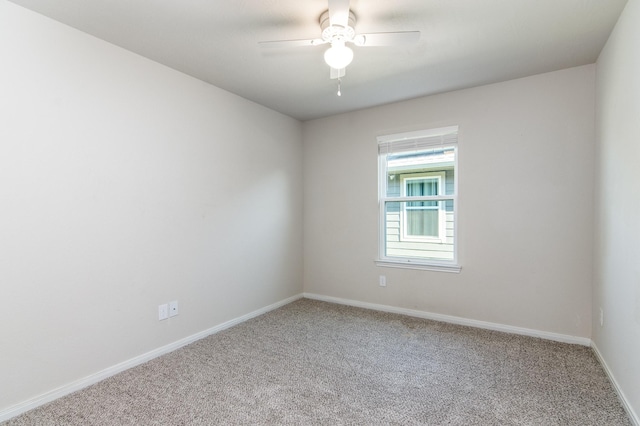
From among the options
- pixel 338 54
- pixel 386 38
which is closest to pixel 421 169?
pixel 386 38

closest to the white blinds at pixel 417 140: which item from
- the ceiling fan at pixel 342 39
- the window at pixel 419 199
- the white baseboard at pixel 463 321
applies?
the window at pixel 419 199

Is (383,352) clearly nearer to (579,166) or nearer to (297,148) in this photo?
(579,166)

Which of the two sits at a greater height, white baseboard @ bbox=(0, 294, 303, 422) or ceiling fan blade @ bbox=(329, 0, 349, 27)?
ceiling fan blade @ bbox=(329, 0, 349, 27)

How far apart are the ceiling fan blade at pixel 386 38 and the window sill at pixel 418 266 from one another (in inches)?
89.4

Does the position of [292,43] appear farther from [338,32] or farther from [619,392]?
[619,392]

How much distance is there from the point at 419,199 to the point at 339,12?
2.30 m

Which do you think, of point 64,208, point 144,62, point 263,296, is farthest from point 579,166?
point 64,208

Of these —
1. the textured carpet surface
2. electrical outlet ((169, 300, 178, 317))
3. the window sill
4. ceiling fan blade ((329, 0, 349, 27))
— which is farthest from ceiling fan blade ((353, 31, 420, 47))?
electrical outlet ((169, 300, 178, 317))

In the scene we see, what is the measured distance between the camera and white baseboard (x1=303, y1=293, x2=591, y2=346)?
2.82m

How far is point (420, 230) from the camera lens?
362cm

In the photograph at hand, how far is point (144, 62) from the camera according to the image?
8.37ft

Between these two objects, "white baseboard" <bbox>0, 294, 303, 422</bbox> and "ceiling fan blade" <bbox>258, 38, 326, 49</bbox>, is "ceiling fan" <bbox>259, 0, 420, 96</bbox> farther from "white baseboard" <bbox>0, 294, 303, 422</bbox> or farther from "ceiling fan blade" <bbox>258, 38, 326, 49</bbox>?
"white baseboard" <bbox>0, 294, 303, 422</bbox>

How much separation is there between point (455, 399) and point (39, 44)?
335cm

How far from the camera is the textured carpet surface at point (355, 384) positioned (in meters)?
1.84
